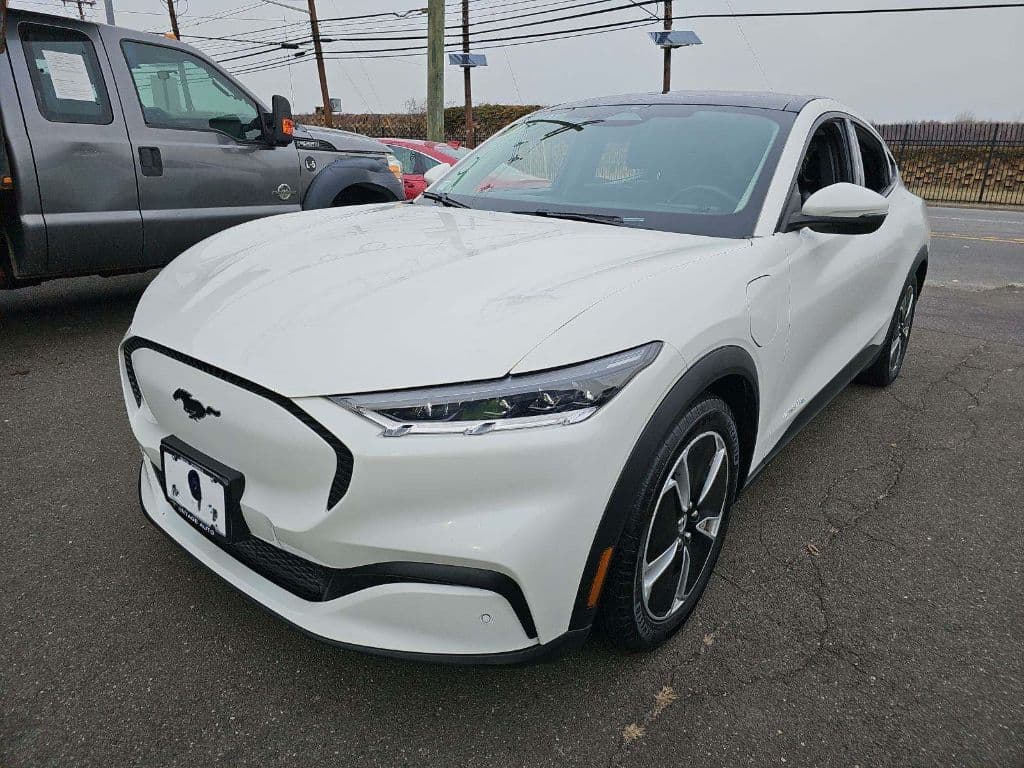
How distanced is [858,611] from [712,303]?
1.11 metres

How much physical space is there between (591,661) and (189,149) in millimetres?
4337

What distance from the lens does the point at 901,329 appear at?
13.4 feet

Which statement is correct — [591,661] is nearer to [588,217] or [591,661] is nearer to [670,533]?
[670,533]

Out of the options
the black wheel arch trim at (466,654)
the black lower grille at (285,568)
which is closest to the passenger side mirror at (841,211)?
the black wheel arch trim at (466,654)

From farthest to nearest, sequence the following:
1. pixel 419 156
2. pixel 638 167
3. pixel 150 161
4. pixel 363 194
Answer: pixel 419 156, pixel 363 194, pixel 150 161, pixel 638 167

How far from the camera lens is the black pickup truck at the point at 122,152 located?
403cm

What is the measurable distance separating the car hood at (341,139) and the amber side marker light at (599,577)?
16.0 feet

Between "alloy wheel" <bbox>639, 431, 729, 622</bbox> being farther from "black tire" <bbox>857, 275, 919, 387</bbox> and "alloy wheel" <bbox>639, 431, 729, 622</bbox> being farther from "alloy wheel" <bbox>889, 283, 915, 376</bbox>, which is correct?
"alloy wheel" <bbox>889, 283, 915, 376</bbox>

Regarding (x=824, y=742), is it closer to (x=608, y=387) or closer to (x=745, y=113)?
(x=608, y=387)

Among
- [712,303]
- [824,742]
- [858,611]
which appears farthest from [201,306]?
[858,611]

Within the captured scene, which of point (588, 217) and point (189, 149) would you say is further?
point (189, 149)

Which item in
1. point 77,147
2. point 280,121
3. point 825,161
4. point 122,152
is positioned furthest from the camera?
point 280,121

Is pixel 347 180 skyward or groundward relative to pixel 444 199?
groundward

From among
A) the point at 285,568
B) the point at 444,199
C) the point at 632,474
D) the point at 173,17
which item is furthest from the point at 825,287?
the point at 173,17
